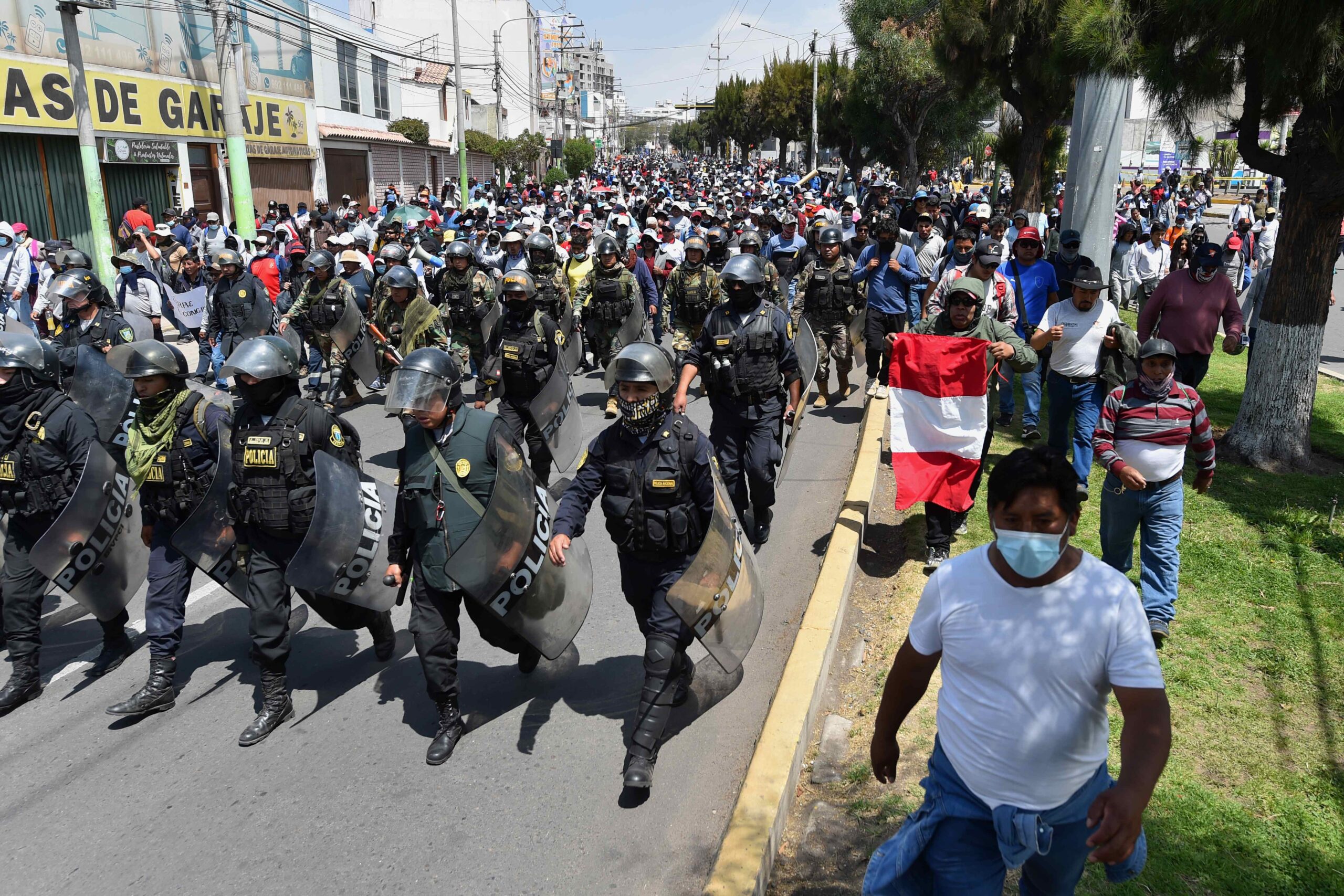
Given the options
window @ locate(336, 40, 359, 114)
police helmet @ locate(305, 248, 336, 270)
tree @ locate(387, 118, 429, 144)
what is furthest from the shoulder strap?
tree @ locate(387, 118, 429, 144)

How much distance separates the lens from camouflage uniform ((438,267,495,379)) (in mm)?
8867

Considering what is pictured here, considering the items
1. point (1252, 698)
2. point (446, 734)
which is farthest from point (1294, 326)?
point (446, 734)

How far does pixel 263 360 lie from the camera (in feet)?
14.2

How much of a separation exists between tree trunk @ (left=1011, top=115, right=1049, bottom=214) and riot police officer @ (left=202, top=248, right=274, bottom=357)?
1305cm

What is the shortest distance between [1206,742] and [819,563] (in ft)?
8.71

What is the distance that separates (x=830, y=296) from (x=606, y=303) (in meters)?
2.13

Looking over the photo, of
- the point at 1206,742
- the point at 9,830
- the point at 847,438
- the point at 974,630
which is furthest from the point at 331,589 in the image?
the point at 847,438

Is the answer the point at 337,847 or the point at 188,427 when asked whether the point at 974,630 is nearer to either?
the point at 337,847

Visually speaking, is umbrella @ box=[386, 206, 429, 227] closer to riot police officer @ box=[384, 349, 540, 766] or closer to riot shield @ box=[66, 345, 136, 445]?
riot shield @ box=[66, 345, 136, 445]

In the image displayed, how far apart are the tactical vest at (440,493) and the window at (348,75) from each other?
36895mm

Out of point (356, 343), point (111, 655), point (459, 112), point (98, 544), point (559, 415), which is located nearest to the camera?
point (98, 544)

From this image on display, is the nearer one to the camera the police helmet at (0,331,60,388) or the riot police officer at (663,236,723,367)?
the police helmet at (0,331,60,388)

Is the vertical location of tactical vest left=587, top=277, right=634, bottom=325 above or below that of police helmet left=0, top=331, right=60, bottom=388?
below

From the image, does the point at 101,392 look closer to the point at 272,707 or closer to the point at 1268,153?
the point at 272,707
